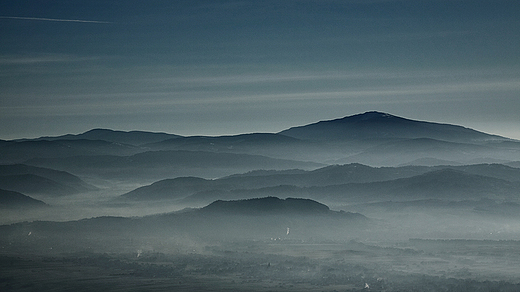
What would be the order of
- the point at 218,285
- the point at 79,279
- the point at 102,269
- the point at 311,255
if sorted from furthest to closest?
the point at 311,255
the point at 102,269
the point at 79,279
the point at 218,285

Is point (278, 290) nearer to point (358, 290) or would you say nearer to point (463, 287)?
point (358, 290)

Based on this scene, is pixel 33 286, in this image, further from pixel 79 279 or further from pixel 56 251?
pixel 56 251

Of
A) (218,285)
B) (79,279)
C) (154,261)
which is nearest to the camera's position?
(218,285)

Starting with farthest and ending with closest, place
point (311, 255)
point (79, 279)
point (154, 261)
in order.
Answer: point (311, 255) < point (154, 261) < point (79, 279)

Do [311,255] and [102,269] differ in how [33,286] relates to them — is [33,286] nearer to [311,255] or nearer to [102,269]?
[102,269]

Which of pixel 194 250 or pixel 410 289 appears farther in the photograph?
pixel 194 250

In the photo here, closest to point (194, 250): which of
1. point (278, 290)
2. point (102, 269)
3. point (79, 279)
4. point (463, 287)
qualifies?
point (102, 269)

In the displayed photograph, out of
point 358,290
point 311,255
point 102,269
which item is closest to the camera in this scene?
point 358,290

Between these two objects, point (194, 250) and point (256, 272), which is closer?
point (256, 272)

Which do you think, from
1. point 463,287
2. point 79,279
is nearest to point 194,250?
point 79,279
